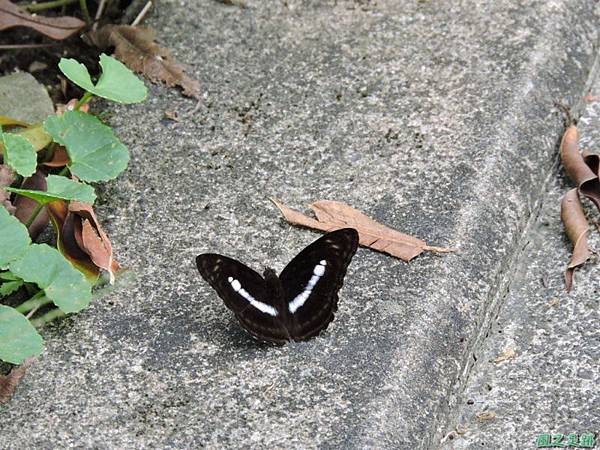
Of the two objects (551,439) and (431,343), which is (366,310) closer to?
(431,343)

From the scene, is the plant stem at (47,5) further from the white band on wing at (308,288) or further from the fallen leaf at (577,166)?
the fallen leaf at (577,166)

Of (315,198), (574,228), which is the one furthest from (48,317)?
(574,228)

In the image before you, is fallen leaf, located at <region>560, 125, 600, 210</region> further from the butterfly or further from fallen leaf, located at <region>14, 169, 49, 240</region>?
fallen leaf, located at <region>14, 169, 49, 240</region>

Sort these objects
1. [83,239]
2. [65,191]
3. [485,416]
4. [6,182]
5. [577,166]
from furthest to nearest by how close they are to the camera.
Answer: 1. [577,166]
2. [6,182]
3. [83,239]
4. [65,191]
5. [485,416]

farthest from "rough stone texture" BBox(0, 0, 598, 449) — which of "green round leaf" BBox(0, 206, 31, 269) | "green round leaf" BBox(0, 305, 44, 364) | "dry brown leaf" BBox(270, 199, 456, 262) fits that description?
"green round leaf" BBox(0, 206, 31, 269)

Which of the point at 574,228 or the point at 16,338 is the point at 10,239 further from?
the point at 574,228

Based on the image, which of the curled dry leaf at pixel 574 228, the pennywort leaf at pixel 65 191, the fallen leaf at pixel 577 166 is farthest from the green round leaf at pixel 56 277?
the fallen leaf at pixel 577 166

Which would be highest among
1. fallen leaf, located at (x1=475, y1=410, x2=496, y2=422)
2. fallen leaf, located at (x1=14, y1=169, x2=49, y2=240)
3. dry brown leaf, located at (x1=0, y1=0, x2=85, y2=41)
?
dry brown leaf, located at (x1=0, y1=0, x2=85, y2=41)
